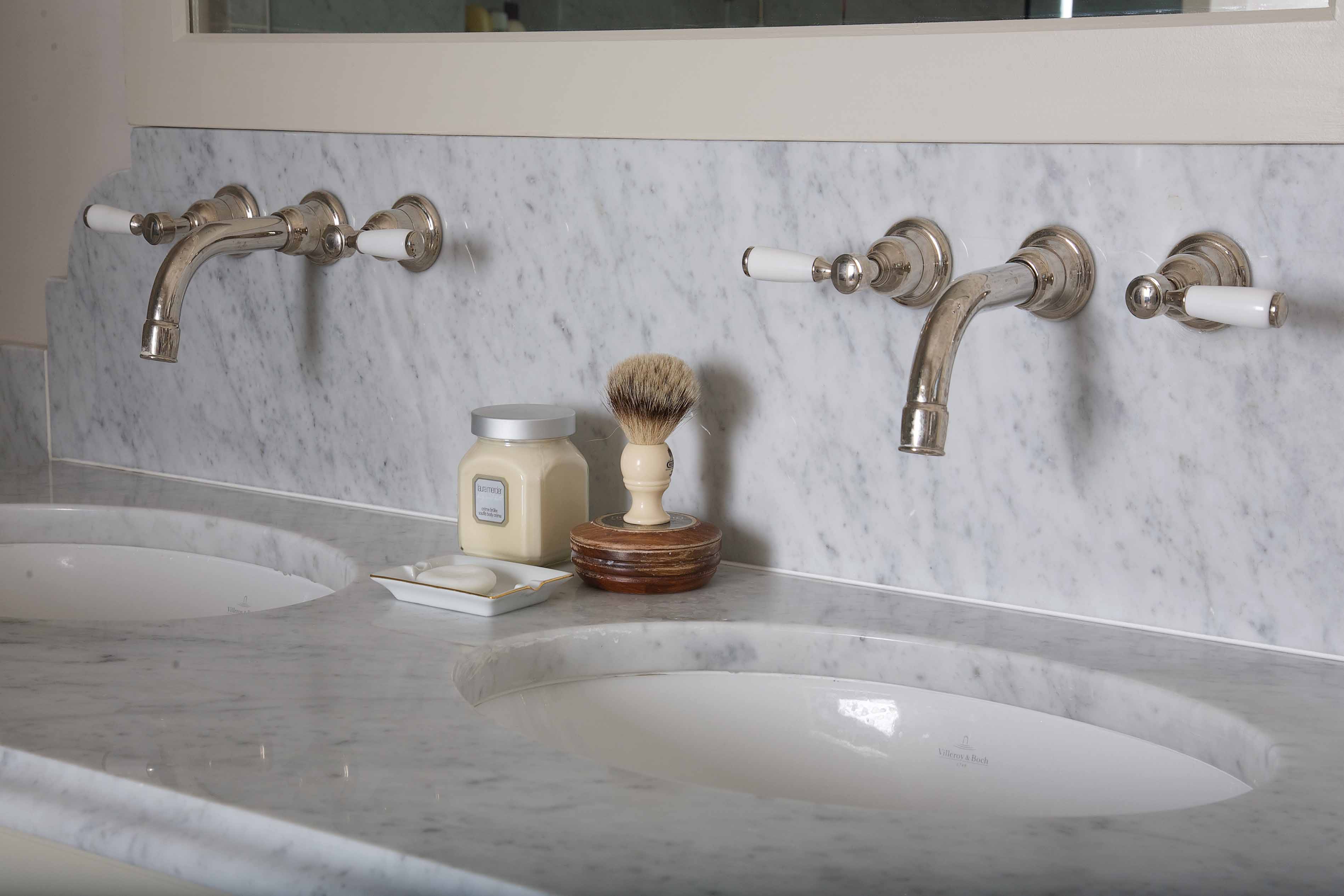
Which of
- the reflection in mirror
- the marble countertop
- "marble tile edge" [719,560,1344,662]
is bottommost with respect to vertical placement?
the marble countertop

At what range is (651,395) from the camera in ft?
3.23

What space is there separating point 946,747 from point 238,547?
2.22ft

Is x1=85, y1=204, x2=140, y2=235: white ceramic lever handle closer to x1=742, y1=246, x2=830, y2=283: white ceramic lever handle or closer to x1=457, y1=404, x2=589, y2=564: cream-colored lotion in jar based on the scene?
x1=457, y1=404, x2=589, y2=564: cream-colored lotion in jar

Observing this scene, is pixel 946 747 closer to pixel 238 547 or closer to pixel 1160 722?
pixel 1160 722

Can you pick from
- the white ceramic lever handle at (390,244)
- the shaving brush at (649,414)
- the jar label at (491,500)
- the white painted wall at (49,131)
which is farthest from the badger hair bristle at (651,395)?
the white painted wall at (49,131)

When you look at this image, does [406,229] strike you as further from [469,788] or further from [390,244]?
[469,788]

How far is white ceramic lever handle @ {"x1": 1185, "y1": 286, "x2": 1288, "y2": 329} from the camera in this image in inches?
30.4

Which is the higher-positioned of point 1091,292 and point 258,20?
point 258,20

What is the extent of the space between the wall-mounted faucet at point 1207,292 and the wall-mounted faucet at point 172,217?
0.84 metres

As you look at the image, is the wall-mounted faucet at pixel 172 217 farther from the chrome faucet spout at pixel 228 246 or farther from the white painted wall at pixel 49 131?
the white painted wall at pixel 49 131

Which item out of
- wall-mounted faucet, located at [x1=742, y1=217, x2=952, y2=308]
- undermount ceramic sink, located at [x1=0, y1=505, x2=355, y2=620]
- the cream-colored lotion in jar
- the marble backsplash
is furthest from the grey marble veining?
wall-mounted faucet, located at [x1=742, y1=217, x2=952, y2=308]

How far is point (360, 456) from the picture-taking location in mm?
1285

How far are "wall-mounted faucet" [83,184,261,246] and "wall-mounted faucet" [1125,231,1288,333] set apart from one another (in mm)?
840

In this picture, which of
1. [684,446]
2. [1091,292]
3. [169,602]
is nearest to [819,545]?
[684,446]
